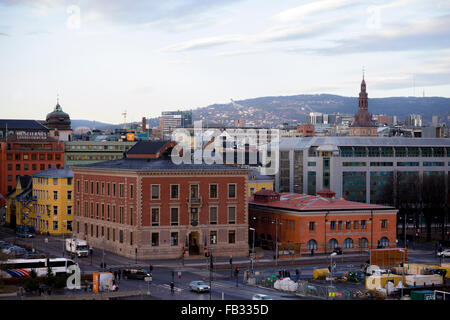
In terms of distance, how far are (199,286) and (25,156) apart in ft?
326

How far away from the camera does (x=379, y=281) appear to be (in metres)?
79.9

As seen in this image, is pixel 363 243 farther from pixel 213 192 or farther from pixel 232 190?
pixel 213 192

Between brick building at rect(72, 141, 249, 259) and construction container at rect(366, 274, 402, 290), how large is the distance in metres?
27.5

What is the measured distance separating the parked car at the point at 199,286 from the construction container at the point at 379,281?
15293 millimetres

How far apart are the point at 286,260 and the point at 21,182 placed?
199ft

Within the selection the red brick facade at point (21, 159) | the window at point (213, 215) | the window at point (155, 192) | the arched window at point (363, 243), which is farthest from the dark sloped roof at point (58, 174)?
the arched window at point (363, 243)

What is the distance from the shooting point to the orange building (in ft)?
360

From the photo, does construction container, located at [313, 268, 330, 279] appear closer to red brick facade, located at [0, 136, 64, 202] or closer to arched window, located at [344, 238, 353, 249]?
arched window, located at [344, 238, 353, 249]

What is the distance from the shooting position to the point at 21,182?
479 feet

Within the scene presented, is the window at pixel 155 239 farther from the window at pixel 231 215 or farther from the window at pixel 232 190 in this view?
the window at pixel 232 190

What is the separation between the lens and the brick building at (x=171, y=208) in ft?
333

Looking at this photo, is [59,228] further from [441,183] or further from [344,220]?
[441,183]

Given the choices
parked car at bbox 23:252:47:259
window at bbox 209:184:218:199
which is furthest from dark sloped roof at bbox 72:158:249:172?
parked car at bbox 23:252:47:259
